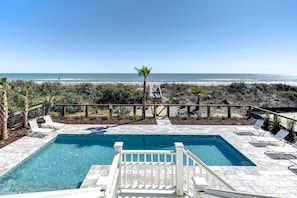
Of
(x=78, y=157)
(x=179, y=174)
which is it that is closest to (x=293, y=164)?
(x=179, y=174)

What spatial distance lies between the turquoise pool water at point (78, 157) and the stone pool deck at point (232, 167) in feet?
0.84

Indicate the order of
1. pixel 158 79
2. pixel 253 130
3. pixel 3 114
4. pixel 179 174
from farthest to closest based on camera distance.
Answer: pixel 158 79 → pixel 253 130 → pixel 3 114 → pixel 179 174

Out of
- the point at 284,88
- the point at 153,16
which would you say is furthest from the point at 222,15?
the point at 284,88

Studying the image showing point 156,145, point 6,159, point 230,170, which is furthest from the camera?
point 156,145

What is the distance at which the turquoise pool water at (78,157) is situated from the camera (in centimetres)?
475

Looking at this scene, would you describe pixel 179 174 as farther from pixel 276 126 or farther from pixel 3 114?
pixel 276 126

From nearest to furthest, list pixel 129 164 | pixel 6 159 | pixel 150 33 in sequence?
pixel 129 164
pixel 6 159
pixel 150 33

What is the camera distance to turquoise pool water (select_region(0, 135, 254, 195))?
15.6 feet

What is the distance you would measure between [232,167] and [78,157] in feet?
15.8

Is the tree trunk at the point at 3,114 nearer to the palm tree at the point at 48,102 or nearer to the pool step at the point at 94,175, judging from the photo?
the palm tree at the point at 48,102

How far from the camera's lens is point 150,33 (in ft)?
56.6

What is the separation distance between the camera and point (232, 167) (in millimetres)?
5355

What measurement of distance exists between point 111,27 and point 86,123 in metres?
9.44

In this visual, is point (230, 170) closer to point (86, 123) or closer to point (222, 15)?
point (86, 123)
